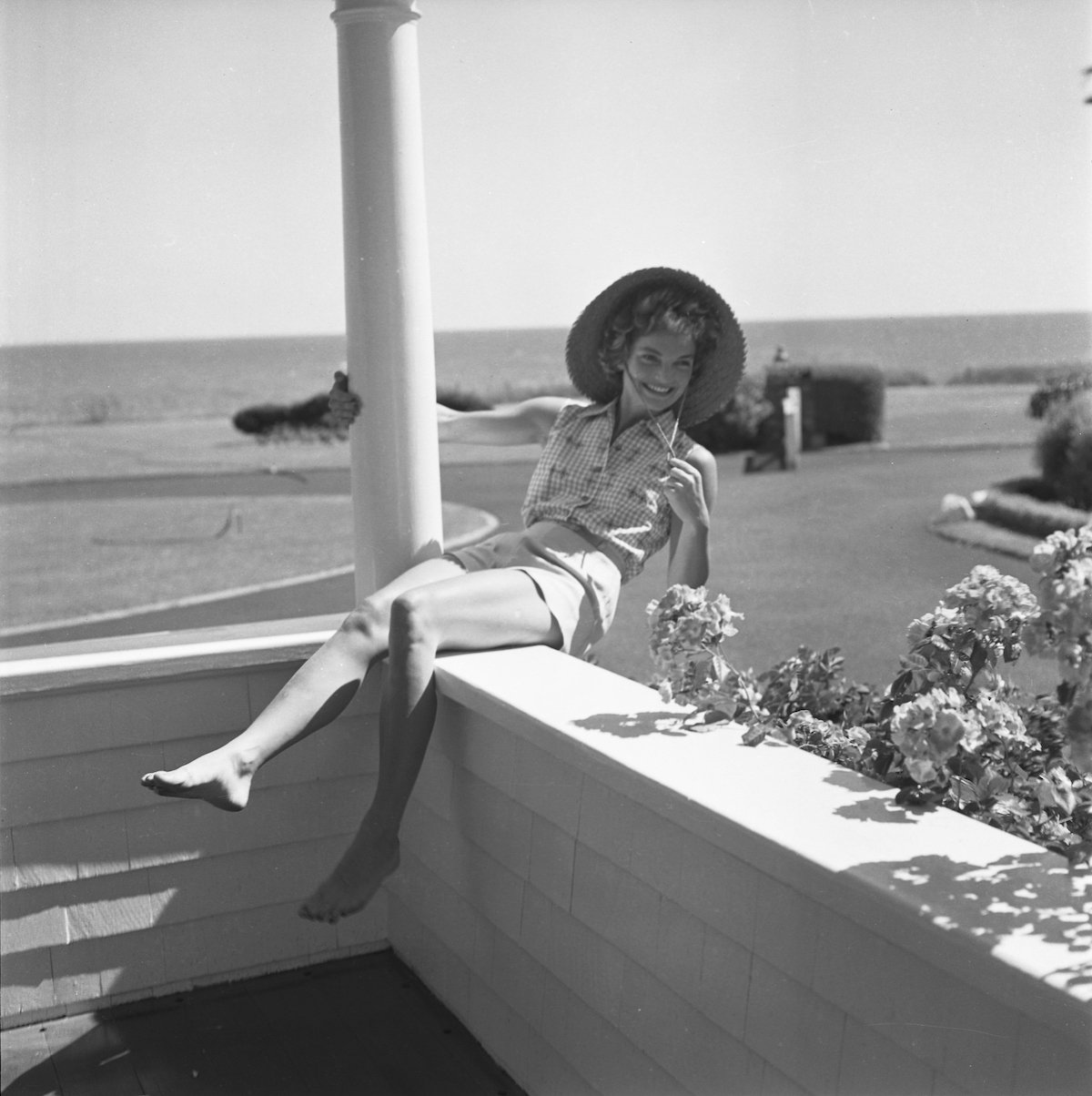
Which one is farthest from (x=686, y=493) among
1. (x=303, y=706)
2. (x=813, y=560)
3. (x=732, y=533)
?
(x=732, y=533)

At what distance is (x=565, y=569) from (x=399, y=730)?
20.2 inches

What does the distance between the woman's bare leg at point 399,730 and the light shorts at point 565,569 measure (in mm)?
236

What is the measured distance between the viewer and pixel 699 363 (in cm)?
286

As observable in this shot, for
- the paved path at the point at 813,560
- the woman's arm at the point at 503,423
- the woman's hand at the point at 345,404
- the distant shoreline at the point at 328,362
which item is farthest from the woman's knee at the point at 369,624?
the distant shoreline at the point at 328,362

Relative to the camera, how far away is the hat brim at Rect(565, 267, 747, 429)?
278 cm

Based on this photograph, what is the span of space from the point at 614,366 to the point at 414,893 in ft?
3.88

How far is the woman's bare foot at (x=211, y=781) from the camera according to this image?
2115 mm

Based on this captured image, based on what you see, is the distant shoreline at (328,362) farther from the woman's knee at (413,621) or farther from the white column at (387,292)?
the woman's knee at (413,621)

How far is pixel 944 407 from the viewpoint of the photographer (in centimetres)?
3272

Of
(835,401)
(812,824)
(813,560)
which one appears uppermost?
(812,824)

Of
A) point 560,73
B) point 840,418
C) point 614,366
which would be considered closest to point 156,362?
point 560,73

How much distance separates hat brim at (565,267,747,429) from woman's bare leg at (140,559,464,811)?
574mm

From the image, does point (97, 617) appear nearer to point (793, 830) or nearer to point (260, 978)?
point (260, 978)

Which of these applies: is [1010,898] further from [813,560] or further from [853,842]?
[813,560]
